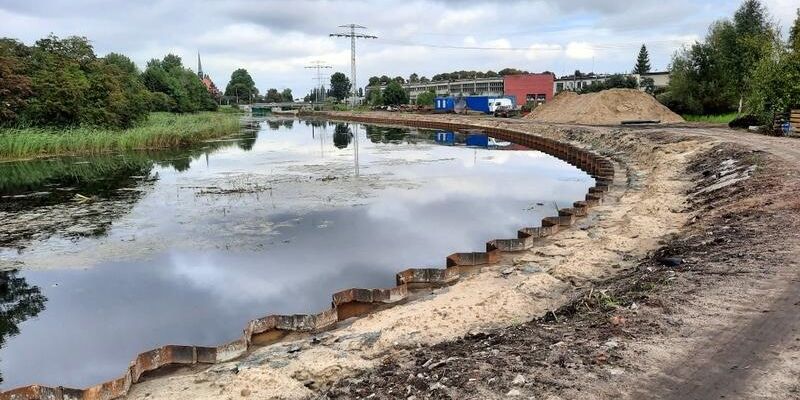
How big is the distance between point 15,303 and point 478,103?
63.1 metres

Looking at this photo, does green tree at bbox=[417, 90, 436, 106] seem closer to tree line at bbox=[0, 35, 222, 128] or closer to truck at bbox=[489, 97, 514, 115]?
truck at bbox=[489, 97, 514, 115]

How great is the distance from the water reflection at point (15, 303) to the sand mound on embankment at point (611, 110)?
39.1 m

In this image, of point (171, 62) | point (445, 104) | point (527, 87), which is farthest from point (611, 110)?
point (171, 62)

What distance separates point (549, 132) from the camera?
127 ft

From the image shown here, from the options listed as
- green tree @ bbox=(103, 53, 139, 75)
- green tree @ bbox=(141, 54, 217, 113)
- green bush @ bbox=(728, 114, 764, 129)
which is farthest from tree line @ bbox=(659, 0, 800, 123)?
green tree @ bbox=(103, 53, 139, 75)

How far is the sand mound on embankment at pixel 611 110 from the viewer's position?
42.0 meters

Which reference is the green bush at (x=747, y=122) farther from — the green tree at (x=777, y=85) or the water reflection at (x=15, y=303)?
the water reflection at (x=15, y=303)

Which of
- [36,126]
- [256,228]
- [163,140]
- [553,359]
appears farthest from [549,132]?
[553,359]

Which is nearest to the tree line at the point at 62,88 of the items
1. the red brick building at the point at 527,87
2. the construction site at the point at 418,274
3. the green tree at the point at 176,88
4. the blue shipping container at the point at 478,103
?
the construction site at the point at 418,274

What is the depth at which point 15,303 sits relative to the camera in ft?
29.2

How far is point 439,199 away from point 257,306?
941 centimetres

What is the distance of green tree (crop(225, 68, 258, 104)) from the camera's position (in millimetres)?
156750

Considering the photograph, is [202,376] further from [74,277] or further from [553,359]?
[74,277]

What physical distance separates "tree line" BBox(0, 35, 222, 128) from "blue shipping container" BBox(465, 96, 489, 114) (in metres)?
38.1
